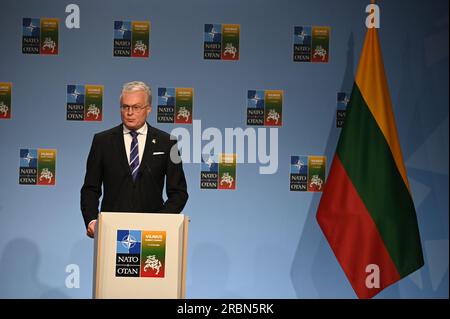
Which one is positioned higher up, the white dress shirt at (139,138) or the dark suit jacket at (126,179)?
the white dress shirt at (139,138)

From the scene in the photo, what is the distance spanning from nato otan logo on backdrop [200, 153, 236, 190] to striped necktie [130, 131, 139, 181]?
4.28 ft

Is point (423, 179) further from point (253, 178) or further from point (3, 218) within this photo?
point (3, 218)

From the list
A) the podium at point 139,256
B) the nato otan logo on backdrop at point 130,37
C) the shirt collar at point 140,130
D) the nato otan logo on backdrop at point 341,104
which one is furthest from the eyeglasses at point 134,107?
the nato otan logo on backdrop at point 341,104

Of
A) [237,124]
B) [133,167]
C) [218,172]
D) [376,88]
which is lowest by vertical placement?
[218,172]

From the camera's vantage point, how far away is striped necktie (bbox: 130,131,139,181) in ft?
13.1

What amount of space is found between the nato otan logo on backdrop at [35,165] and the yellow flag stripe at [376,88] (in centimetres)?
227

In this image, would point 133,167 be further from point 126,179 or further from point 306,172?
point 306,172

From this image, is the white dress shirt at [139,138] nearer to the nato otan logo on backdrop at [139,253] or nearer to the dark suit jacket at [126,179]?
the dark suit jacket at [126,179]

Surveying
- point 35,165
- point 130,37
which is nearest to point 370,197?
point 130,37

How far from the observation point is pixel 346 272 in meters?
4.96

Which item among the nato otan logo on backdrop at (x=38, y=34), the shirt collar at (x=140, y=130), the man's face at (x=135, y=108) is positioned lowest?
the shirt collar at (x=140, y=130)

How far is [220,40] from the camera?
5359mm

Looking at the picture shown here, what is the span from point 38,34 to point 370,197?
2.63m

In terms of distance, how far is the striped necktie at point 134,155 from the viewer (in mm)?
3982
